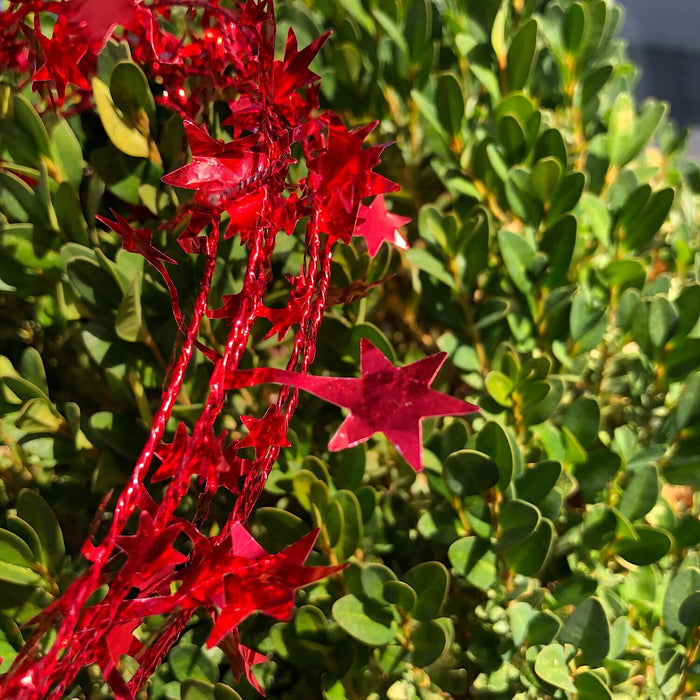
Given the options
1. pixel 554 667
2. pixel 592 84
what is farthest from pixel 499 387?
pixel 592 84

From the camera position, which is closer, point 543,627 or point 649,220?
point 543,627

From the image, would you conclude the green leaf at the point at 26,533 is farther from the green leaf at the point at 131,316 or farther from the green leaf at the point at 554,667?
the green leaf at the point at 554,667

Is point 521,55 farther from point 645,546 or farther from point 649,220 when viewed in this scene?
point 645,546

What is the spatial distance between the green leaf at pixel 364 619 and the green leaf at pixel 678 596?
0.15 meters

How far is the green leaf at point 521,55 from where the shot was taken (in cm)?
45

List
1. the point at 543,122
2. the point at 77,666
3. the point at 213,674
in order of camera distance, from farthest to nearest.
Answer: the point at 543,122 < the point at 213,674 < the point at 77,666

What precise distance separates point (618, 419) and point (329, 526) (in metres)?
0.24

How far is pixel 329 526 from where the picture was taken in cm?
37

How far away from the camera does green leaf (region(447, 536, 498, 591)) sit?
38 centimetres

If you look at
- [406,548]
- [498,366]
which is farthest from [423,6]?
[406,548]

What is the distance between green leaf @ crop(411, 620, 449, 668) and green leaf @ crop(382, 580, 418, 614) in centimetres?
1

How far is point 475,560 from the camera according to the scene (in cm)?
39

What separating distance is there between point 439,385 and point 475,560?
0.12 m

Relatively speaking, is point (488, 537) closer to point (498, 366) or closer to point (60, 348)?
point (498, 366)
